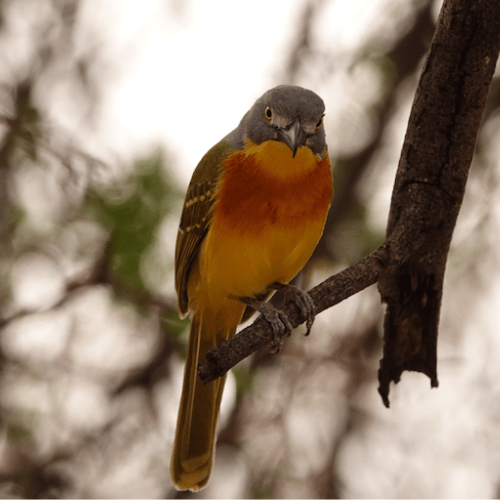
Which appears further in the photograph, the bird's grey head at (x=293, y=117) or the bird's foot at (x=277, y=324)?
the bird's grey head at (x=293, y=117)

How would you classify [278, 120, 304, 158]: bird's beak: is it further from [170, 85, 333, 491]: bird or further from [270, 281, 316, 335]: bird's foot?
[270, 281, 316, 335]: bird's foot

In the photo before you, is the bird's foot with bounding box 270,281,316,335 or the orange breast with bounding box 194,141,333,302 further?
the orange breast with bounding box 194,141,333,302

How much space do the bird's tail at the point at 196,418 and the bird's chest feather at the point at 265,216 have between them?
0.51m

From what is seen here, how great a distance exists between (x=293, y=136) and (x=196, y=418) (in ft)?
5.60

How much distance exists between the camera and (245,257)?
3.24 meters

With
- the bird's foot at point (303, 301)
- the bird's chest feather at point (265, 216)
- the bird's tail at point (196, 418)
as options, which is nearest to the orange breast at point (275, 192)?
the bird's chest feather at point (265, 216)

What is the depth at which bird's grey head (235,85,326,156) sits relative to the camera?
10.1 feet

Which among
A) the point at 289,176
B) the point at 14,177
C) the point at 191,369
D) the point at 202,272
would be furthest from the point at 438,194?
the point at 14,177

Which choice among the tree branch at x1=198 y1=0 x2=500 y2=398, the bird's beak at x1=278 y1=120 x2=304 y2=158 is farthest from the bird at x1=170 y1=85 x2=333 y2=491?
the tree branch at x1=198 y1=0 x2=500 y2=398

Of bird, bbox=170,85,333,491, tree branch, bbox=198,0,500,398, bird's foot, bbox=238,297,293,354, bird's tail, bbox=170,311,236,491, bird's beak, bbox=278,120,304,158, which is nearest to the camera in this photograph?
tree branch, bbox=198,0,500,398

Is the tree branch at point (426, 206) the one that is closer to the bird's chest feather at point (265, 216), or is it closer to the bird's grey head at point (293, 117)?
the bird's chest feather at point (265, 216)

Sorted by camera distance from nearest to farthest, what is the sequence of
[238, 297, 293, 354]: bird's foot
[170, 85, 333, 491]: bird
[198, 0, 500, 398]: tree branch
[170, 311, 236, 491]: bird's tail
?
1. [198, 0, 500, 398]: tree branch
2. [238, 297, 293, 354]: bird's foot
3. [170, 85, 333, 491]: bird
4. [170, 311, 236, 491]: bird's tail

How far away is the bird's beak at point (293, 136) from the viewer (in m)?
3.06

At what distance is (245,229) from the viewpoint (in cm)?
321
